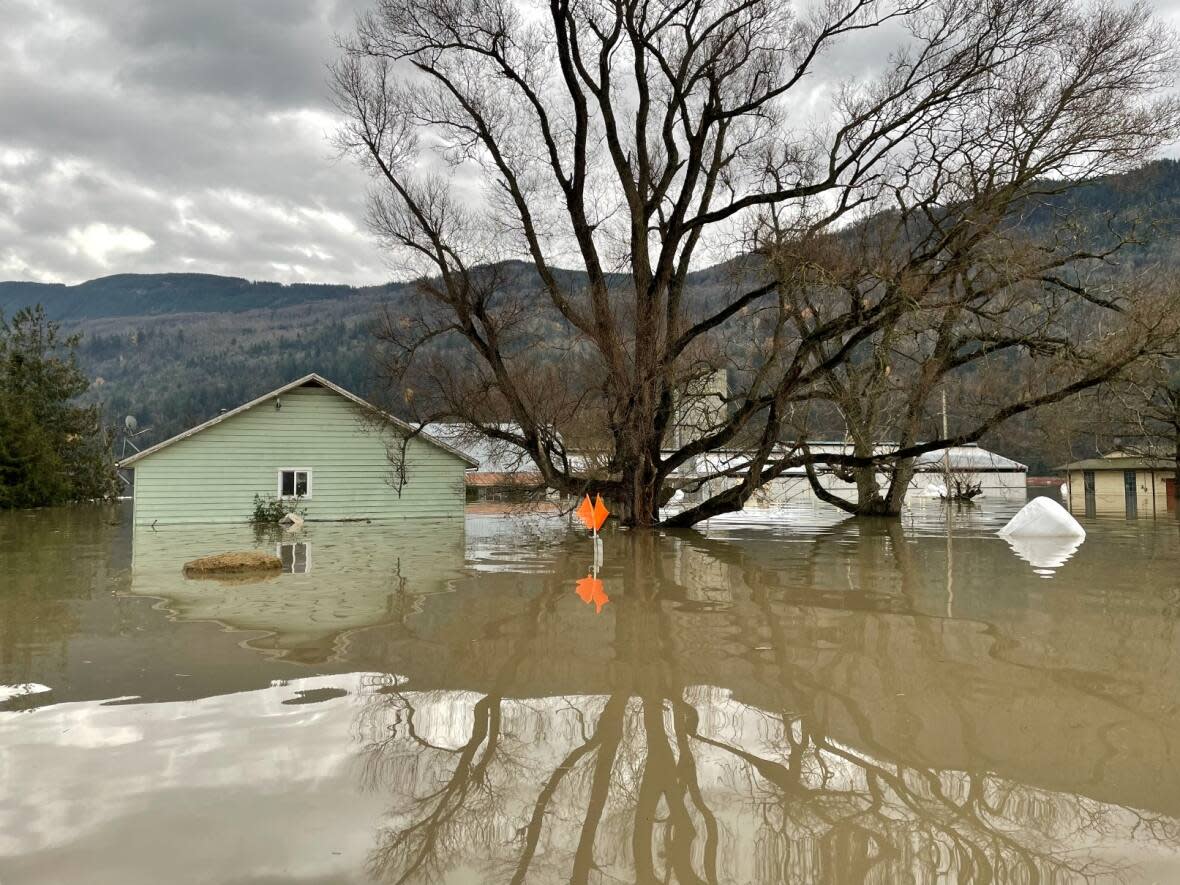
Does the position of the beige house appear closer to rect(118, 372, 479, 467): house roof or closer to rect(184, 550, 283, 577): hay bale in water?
rect(118, 372, 479, 467): house roof

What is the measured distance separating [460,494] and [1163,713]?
80.3 ft

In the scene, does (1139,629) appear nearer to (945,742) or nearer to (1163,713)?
(1163,713)

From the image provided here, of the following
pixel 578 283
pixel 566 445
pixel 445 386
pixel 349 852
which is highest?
pixel 578 283

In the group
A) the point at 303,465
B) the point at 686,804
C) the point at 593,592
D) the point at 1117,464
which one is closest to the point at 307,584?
the point at 593,592

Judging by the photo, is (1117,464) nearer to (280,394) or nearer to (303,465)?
(303,465)

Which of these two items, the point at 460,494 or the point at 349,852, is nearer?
the point at 349,852

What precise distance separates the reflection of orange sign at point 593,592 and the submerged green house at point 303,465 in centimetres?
1409

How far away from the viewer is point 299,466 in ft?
89.2

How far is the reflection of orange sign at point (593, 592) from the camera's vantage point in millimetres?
9852

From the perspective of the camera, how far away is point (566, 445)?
78.6ft

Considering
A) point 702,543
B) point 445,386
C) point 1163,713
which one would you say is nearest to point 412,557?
point 702,543

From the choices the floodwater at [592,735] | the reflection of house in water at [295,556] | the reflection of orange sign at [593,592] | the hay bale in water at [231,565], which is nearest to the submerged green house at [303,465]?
the reflection of house in water at [295,556]

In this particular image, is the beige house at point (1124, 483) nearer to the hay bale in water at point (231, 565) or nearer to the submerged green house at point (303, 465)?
the submerged green house at point (303, 465)

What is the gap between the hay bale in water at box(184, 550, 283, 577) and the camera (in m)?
12.6
